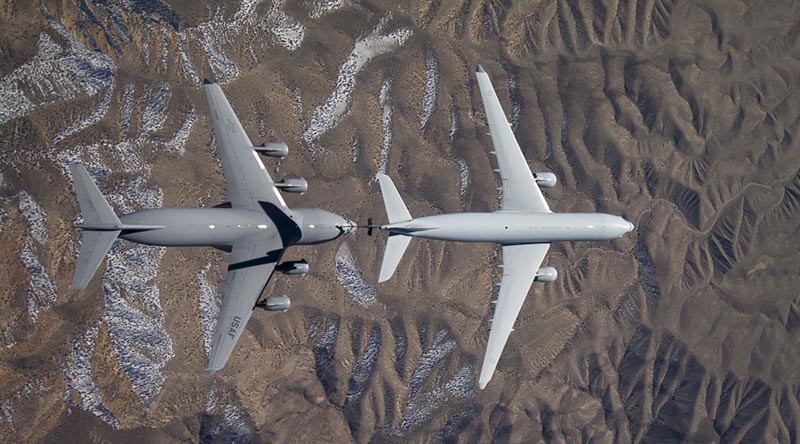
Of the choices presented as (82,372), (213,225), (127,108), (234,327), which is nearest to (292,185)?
(213,225)

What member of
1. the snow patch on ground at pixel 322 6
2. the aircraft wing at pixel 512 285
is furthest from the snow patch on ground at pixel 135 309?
the aircraft wing at pixel 512 285

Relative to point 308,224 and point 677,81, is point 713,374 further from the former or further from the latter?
point 308,224

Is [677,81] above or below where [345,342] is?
above

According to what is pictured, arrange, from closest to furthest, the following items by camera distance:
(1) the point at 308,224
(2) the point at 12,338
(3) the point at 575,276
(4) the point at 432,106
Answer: (1) the point at 308,224, (2) the point at 12,338, (4) the point at 432,106, (3) the point at 575,276

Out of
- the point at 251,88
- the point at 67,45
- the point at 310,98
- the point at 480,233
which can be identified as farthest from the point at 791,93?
the point at 67,45

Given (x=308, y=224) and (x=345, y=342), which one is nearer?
(x=308, y=224)

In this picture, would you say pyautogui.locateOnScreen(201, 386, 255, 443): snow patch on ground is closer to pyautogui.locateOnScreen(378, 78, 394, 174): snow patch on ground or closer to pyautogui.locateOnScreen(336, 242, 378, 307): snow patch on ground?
pyautogui.locateOnScreen(336, 242, 378, 307): snow patch on ground

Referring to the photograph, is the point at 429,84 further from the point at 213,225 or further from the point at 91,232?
the point at 91,232
